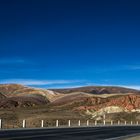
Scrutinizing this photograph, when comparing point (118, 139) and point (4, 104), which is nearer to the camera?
point (118, 139)

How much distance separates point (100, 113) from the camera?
433 ft

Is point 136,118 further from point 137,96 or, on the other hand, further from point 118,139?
point 118,139

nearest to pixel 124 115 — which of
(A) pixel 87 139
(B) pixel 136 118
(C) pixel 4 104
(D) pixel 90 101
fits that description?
(B) pixel 136 118

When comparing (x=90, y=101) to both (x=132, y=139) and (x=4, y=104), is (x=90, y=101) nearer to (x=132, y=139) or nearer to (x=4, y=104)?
(x=4, y=104)

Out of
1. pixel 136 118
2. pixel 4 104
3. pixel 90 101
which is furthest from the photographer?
pixel 4 104

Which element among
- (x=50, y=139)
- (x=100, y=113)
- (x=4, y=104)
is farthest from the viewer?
(x=4, y=104)

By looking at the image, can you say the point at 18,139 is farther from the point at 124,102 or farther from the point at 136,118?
the point at 124,102

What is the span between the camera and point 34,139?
30.5m

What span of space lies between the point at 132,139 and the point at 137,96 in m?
142

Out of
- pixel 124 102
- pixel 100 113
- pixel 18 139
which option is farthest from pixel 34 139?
pixel 124 102

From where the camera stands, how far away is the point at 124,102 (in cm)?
16638

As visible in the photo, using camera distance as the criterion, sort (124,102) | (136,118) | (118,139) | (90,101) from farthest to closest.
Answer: (90,101) < (124,102) < (136,118) < (118,139)

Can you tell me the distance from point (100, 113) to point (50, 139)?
101431 millimetres

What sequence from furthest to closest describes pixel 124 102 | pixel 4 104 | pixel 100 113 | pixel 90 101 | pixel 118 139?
1. pixel 4 104
2. pixel 90 101
3. pixel 124 102
4. pixel 100 113
5. pixel 118 139
